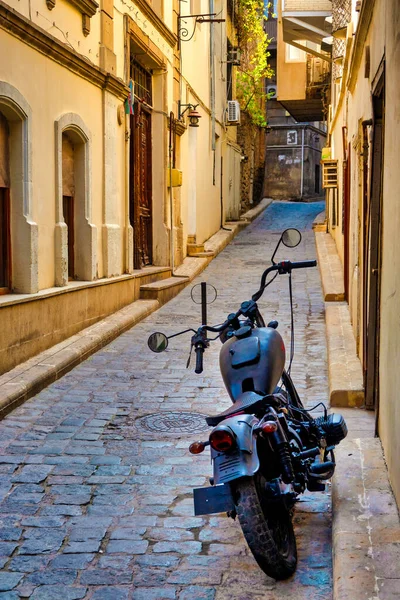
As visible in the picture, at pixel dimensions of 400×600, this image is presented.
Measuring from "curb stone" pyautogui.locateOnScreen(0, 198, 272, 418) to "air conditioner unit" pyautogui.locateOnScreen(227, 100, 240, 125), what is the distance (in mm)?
12675

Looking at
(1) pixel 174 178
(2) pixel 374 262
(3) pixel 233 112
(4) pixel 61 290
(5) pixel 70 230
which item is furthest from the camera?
(3) pixel 233 112

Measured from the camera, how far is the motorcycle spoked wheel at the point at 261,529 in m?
3.53

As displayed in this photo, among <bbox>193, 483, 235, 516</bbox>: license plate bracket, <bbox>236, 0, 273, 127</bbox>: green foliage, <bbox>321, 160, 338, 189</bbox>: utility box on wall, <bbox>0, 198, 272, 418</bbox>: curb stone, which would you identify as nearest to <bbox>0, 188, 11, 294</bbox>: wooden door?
<bbox>0, 198, 272, 418</bbox>: curb stone

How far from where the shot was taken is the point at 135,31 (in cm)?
1354

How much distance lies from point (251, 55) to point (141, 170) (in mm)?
14954

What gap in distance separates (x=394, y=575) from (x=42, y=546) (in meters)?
1.85

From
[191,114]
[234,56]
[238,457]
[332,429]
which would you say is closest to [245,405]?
[238,457]

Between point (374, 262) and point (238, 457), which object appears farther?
point (374, 262)

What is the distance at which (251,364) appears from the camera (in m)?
4.09

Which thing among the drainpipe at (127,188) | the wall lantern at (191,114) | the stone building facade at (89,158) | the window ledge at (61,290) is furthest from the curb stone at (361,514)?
the wall lantern at (191,114)

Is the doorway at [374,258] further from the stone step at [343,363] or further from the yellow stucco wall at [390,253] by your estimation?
the yellow stucco wall at [390,253]

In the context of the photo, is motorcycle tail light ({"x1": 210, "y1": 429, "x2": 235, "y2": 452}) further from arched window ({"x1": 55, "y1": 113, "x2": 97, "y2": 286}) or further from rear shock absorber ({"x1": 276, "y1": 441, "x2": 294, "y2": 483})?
arched window ({"x1": 55, "y1": 113, "x2": 97, "y2": 286})

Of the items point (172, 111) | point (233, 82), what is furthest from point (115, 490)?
point (233, 82)

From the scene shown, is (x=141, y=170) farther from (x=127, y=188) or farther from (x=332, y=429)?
(x=332, y=429)
